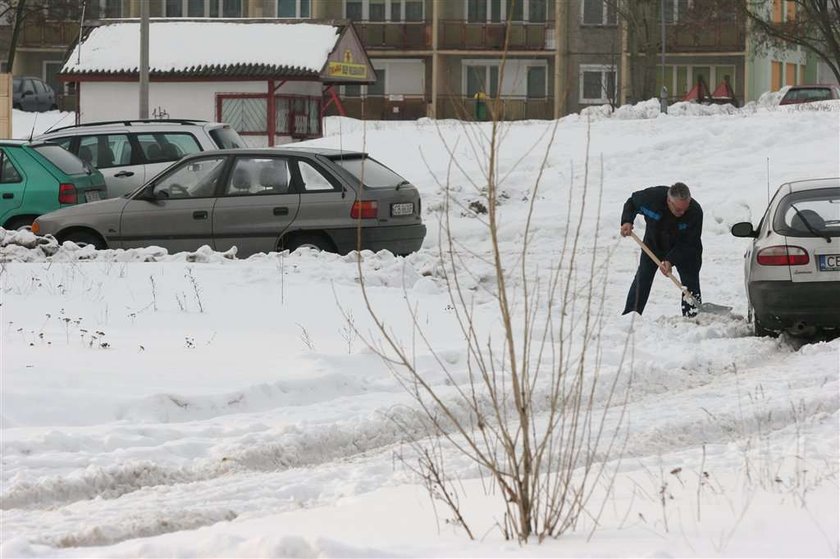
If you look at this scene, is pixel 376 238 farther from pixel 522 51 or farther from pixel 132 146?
pixel 522 51

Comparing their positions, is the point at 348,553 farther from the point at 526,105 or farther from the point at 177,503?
the point at 526,105

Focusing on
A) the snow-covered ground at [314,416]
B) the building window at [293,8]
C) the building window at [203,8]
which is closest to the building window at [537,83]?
the building window at [293,8]

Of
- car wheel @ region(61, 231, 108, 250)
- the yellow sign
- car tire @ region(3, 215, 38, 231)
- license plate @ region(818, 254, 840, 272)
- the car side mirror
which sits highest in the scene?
the yellow sign

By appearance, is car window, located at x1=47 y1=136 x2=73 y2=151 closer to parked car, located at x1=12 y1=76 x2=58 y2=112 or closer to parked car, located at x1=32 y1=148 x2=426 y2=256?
parked car, located at x1=32 y1=148 x2=426 y2=256

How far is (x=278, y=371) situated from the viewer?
1046 cm

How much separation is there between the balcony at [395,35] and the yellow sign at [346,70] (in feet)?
61.9

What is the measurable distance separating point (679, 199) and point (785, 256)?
1792mm

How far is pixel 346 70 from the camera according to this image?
40438 mm

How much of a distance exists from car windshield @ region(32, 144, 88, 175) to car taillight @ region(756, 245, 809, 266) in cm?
916

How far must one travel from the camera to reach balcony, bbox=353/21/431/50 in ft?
198

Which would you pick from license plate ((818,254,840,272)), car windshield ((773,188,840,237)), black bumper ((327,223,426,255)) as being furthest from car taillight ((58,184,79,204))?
license plate ((818,254,840,272))

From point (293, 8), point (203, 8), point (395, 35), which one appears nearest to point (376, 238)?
point (395, 35)

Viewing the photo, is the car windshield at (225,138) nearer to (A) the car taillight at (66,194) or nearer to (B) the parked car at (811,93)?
(A) the car taillight at (66,194)

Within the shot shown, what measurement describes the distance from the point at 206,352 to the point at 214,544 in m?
5.18
